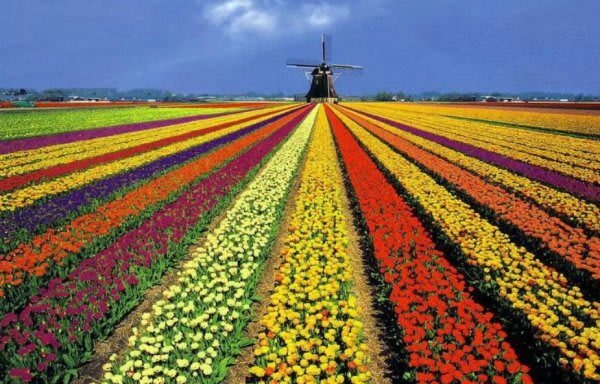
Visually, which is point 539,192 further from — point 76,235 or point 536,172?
point 76,235

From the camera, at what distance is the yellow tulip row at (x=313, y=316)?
16.3 ft

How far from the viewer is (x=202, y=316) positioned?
5996 mm

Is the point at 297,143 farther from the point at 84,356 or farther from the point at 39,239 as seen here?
the point at 84,356

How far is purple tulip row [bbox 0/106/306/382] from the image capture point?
539cm

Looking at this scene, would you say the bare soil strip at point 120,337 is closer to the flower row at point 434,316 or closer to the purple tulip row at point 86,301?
the purple tulip row at point 86,301

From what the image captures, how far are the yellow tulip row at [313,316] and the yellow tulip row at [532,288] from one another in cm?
247

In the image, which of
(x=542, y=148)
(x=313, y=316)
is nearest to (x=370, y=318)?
(x=313, y=316)

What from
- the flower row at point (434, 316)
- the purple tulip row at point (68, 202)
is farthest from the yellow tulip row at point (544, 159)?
the purple tulip row at point (68, 202)

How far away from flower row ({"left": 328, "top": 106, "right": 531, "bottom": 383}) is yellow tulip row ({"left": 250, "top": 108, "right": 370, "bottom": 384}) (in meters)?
0.72

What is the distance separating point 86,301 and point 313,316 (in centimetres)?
385

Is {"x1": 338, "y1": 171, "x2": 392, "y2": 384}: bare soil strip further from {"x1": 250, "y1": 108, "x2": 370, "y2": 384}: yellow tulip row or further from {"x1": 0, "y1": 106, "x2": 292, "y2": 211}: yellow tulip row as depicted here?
{"x1": 0, "y1": 106, "x2": 292, "y2": 211}: yellow tulip row

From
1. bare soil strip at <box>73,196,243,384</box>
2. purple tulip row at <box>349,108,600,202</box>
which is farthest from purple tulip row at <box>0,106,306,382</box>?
purple tulip row at <box>349,108,600,202</box>

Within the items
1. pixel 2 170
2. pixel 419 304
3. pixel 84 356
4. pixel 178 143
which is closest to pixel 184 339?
pixel 84 356

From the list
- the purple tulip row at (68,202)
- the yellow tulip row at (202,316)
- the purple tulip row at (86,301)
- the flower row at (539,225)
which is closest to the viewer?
the yellow tulip row at (202,316)
